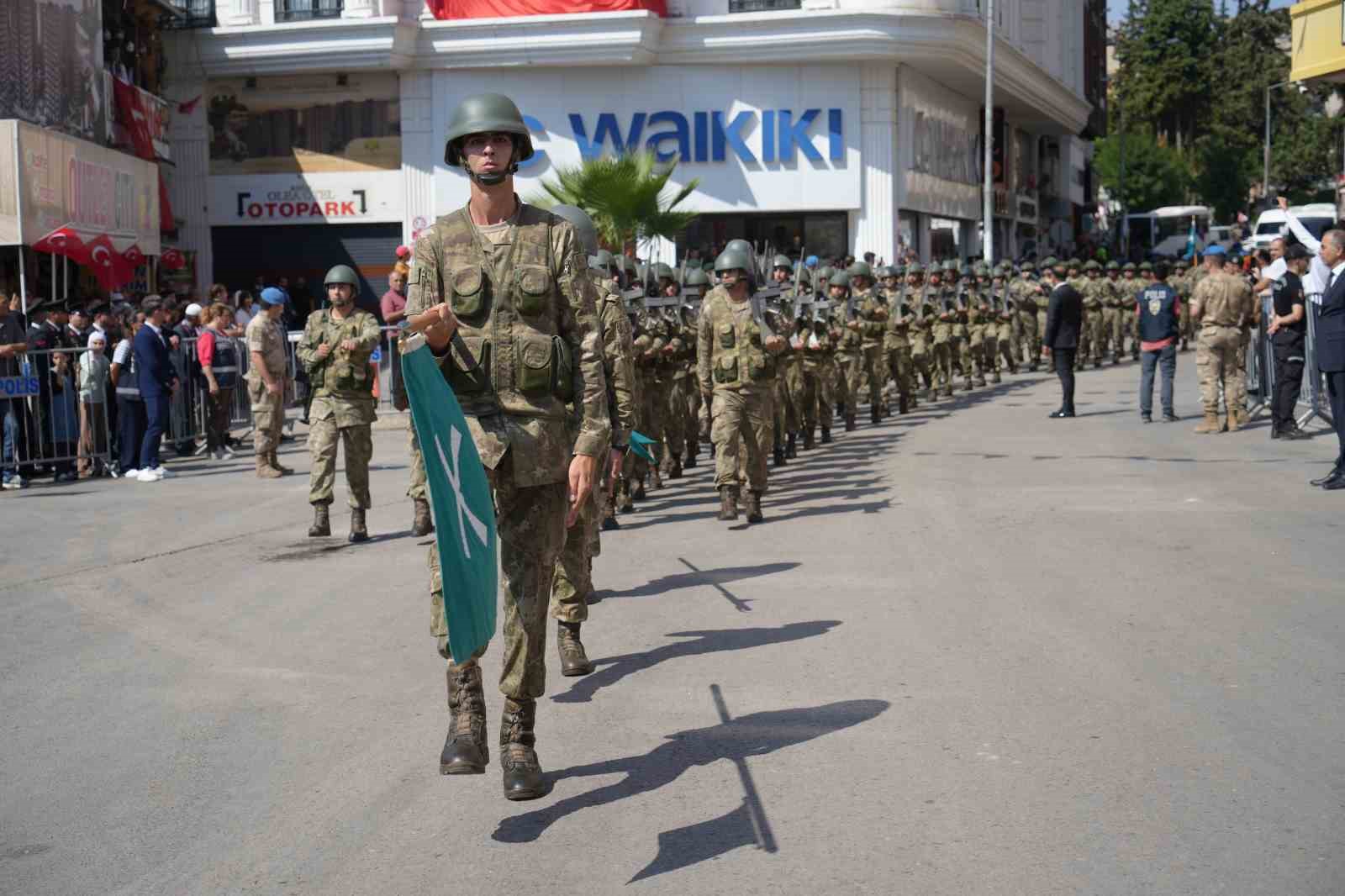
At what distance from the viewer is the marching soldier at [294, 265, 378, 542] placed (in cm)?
1199

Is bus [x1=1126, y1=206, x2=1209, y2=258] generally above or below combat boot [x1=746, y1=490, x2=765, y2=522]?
above

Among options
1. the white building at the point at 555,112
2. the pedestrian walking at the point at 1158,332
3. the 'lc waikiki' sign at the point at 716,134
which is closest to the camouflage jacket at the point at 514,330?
the pedestrian walking at the point at 1158,332

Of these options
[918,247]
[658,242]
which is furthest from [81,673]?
[918,247]

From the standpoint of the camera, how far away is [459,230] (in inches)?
217

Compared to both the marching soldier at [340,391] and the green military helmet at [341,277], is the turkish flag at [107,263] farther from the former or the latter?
the marching soldier at [340,391]

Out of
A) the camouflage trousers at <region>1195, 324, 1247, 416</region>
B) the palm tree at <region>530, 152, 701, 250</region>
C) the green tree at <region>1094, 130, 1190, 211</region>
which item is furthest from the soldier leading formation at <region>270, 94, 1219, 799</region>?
the green tree at <region>1094, 130, 1190, 211</region>

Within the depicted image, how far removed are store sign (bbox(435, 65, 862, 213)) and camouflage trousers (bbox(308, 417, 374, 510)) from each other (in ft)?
78.5

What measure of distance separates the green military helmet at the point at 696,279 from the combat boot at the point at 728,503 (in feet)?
15.1

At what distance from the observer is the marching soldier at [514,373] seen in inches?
216

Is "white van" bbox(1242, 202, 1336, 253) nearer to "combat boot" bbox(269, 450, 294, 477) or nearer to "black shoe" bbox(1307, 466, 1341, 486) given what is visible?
"black shoe" bbox(1307, 466, 1341, 486)

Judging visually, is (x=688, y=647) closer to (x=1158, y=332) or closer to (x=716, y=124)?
(x=1158, y=332)

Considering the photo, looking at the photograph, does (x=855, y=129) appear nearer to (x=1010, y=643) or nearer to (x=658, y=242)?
(x=658, y=242)

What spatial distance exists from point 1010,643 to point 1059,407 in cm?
1471

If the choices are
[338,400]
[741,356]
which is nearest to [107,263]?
[338,400]
